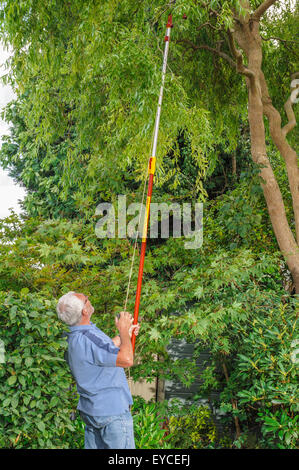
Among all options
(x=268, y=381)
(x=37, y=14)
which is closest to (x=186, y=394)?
(x=268, y=381)

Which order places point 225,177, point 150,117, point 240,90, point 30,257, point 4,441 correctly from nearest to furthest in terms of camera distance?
point 4,441 < point 150,117 < point 30,257 < point 240,90 < point 225,177

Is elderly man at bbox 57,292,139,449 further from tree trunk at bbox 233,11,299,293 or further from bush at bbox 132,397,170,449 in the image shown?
tree trunk at bbox 233,11,299,293

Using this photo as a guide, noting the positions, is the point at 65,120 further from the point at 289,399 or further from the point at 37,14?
the point at 289,399

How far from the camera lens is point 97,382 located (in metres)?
2.55

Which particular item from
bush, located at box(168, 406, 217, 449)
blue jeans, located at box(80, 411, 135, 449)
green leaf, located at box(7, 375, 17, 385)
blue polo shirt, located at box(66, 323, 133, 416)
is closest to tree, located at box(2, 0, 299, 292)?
bush, located at box(168, 406, 217, 449)

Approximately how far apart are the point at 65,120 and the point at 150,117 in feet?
8.16

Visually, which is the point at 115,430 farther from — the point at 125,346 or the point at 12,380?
the point at 12,380

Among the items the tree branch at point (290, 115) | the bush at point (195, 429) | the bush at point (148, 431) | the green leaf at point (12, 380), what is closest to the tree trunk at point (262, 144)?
the tree branch at point (290, 115)

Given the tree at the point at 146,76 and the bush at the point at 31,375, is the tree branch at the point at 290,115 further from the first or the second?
the bush at the point at 31,375

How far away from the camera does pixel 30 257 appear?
445cm

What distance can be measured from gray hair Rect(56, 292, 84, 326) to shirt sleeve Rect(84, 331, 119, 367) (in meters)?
0.14

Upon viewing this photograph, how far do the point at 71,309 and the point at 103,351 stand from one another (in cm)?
31

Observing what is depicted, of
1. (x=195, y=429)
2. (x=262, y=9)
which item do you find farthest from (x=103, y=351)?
(x=262, y=9)

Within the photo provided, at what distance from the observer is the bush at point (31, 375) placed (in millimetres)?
2805
